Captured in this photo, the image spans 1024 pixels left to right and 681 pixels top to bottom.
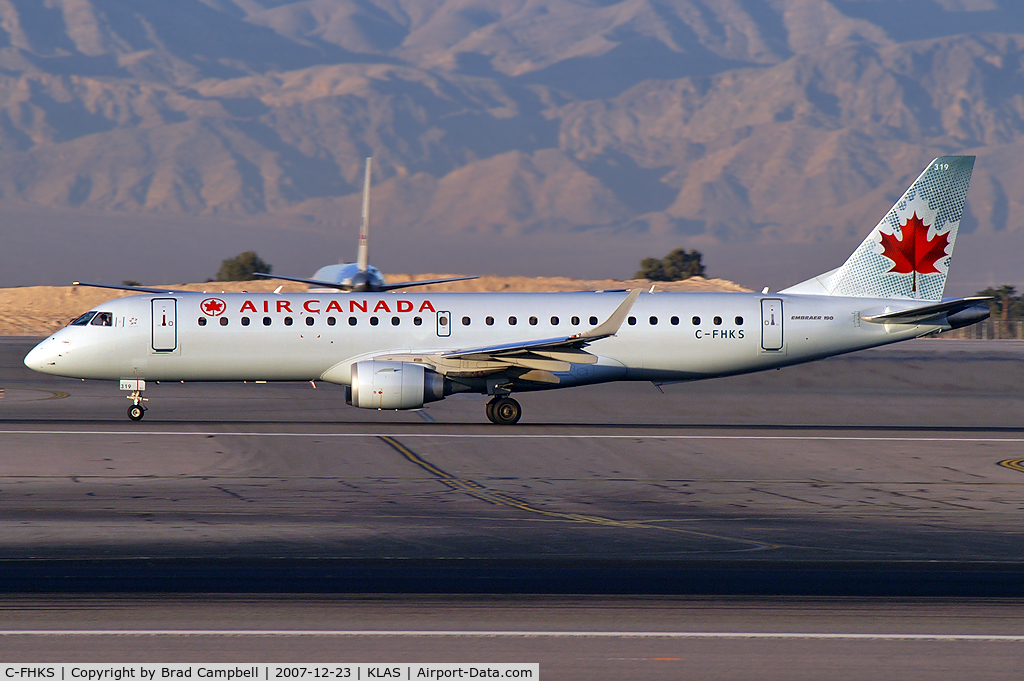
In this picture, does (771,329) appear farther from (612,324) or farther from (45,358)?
(45,358)

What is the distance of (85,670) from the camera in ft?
26.3

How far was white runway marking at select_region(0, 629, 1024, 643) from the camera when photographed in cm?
897

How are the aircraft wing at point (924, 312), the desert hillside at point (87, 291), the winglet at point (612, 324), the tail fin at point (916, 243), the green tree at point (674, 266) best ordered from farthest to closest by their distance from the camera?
the green tree at point (674, 266), the desert hillside at point (87, 291), the tail fin at point (916, 243), the aircraft wing at point (924, 312), the winglet at point (612, 324)

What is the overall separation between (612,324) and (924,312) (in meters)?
8.01

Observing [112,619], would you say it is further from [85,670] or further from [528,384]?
[528,384]

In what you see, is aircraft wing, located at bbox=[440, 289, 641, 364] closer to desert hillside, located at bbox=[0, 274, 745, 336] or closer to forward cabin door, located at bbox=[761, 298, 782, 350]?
forward cabin door, located at bbox=[761, 298, 782, 350]

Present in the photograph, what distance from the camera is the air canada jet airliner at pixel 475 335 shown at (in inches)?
1087

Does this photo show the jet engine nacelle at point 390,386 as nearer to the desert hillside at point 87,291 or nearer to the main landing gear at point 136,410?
the main landing gear at point 136,410

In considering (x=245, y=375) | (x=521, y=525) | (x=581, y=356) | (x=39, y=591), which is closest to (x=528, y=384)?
(x=581, y=356)

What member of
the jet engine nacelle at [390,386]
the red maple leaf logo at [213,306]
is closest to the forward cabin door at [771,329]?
the jet engine nacelle at [390,386]

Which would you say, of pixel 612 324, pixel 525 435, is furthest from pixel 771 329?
pixel 525 435

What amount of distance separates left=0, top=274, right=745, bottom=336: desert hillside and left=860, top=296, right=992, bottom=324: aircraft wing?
62.0 meters

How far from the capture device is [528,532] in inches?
553

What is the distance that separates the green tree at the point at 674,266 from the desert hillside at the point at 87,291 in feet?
49.8
